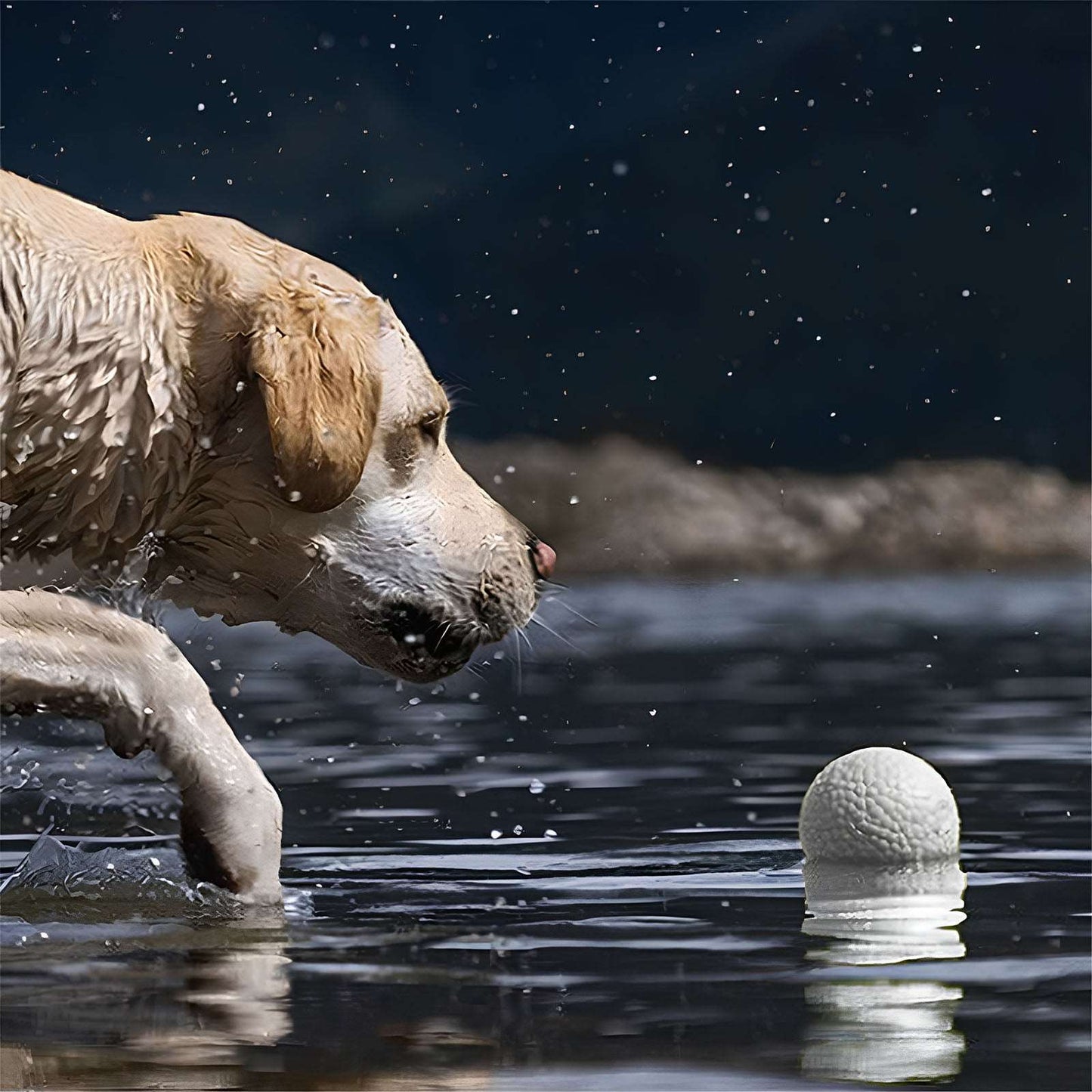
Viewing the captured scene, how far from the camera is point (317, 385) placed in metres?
4.05

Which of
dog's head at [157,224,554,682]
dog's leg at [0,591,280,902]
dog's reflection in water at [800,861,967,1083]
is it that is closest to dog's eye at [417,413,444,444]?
dog's head at [157,224,554,682]

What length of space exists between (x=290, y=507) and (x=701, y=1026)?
148 centimetres

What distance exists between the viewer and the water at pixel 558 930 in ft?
10.1

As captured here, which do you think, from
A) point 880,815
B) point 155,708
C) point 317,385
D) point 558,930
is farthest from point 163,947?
point 880,815

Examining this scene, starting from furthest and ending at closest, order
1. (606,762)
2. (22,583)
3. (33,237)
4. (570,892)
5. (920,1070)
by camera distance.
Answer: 1. (606,762)
2. (570,892)
3. (22,583)
4. (33,237)
5. (920,1070)

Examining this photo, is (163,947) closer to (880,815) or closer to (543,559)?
(543,559)

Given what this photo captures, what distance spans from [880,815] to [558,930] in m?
1.17

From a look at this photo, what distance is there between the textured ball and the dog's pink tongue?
1028 millimetres

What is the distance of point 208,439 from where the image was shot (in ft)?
13.7

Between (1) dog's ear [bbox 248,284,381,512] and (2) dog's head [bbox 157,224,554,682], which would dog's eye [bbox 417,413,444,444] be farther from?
(1) dog's ear [bbox 248,284,381,512]

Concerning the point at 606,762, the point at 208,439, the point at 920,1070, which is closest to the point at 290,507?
the point at 208,439

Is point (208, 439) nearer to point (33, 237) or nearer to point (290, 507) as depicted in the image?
point (290, 507)

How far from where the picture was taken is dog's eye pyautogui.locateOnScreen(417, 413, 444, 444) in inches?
170

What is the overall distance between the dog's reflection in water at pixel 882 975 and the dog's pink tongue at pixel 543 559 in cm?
89
